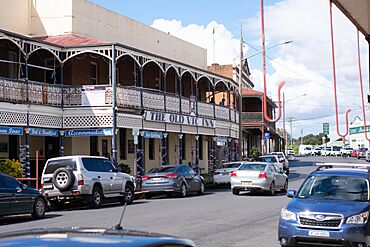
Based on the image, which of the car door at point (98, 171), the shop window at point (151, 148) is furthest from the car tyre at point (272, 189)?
the shop window at point (151, 148)

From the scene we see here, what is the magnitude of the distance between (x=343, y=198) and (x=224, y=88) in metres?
33.2

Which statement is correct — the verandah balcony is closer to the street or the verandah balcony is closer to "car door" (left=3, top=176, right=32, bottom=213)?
the street

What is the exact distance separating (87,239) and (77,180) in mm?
17281

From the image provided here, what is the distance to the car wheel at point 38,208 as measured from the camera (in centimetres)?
1816

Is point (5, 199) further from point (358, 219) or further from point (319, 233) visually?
point (358, 219)

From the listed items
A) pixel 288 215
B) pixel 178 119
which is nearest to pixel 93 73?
pixel 178 119

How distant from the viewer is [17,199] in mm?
17391

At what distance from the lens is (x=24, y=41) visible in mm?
25781

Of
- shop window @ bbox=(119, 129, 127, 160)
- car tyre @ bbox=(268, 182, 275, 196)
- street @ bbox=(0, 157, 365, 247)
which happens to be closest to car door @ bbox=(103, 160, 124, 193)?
street @ bbox=(0, 157, 365, 247)

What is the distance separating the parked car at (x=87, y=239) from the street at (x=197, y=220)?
832cm

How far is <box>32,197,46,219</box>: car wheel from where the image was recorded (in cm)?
1816

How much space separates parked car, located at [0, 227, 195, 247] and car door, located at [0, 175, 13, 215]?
1322 centimetres

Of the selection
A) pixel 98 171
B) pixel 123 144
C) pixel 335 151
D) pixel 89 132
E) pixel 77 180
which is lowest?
pixel 77 180

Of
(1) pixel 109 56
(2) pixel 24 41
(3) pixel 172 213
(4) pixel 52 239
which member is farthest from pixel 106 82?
(4) pixel 52 239
